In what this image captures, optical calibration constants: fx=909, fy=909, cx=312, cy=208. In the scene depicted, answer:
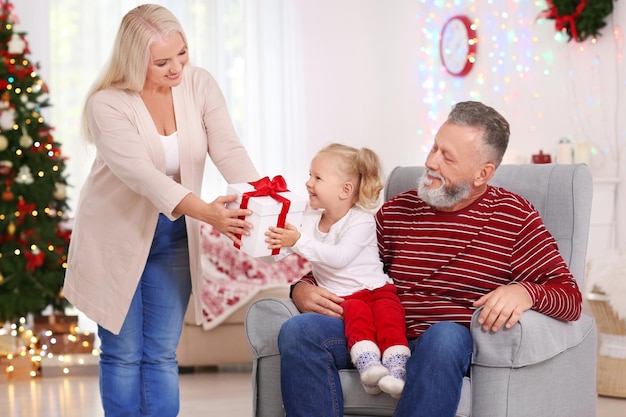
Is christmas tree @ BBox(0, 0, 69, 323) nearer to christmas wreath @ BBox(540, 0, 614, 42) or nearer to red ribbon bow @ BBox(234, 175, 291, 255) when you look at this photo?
christmas wreath @ BBox(540, 0, 614, 42)

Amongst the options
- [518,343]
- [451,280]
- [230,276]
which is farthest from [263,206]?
[230,276]

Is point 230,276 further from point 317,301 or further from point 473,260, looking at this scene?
point 473,260

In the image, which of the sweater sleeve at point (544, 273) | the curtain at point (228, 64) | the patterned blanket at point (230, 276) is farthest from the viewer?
the curtain at point (228, 64)

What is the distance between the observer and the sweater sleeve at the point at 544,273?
2.39 m

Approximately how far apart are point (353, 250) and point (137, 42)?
2.77ft

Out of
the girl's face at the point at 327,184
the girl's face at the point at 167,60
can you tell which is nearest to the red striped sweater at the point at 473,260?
the girl's face at the point at 327,184

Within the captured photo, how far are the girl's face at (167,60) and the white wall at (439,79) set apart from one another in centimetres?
311

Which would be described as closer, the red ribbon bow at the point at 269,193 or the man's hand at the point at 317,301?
the red ribbon bow at the point at 269,193

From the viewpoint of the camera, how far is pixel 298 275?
5160 millimetres

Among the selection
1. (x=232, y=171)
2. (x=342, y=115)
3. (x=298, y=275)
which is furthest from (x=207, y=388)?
(x=342, y=115)

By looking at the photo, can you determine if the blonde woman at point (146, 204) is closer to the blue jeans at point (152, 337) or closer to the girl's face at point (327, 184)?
the blue jeans at point (152, 337)

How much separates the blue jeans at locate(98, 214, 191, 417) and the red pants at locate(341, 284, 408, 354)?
535 mm

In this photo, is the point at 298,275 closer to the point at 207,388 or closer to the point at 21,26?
the point at 207,388

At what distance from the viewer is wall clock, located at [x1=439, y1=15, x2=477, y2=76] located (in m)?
6.05
